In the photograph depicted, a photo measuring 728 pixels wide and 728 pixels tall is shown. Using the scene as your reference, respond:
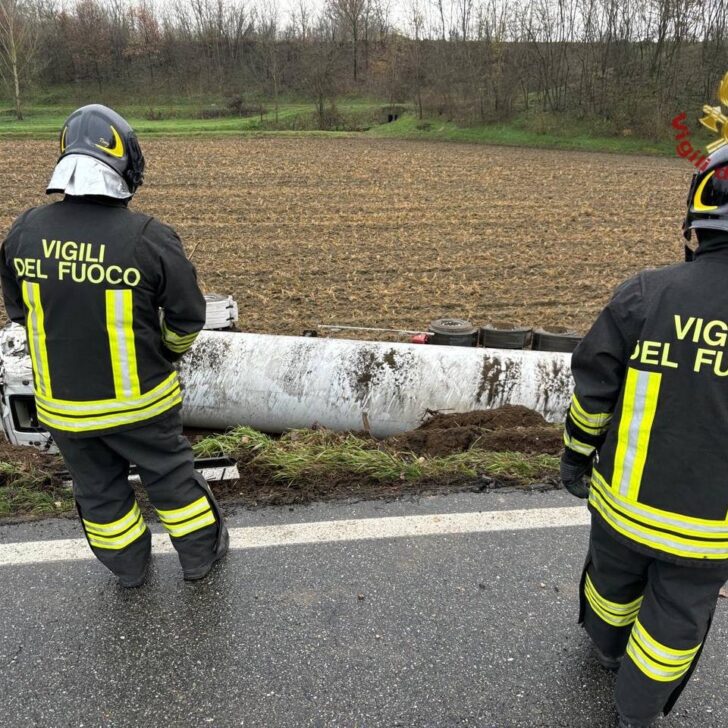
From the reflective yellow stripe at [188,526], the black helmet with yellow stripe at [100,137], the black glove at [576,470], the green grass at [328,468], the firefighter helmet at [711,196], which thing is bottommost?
the green grass at [328,468]

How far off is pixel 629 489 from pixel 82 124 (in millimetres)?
2412

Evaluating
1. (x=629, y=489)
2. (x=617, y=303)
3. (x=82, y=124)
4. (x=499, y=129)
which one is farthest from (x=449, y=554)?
(x=499, y=129)

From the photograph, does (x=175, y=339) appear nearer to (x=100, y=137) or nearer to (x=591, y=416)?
(x=100, y=137)

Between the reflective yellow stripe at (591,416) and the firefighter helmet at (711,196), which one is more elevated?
the firefighter helmet at (711,196)

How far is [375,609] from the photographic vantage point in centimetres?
256

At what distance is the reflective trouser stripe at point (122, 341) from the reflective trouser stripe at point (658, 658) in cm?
207

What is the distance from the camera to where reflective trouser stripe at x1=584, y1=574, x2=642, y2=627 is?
2.14 m

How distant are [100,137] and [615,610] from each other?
2.62 m

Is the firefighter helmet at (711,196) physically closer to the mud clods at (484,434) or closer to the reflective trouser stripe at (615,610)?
the reflective trouser stripe at (615,610)

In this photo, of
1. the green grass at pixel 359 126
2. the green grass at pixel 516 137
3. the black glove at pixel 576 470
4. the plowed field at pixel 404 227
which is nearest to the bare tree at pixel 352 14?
the green grass at pixel 359 126

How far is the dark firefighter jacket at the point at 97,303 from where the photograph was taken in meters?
2.35

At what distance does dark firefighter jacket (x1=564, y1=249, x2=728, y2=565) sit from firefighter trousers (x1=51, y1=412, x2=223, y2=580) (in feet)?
5.54

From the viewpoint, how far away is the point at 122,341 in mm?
2432

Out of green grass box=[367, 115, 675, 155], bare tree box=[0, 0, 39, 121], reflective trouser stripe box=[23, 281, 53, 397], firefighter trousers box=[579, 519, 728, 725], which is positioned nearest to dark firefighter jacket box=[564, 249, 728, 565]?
firefighter trousers box=[579, 519, 728, 725]
